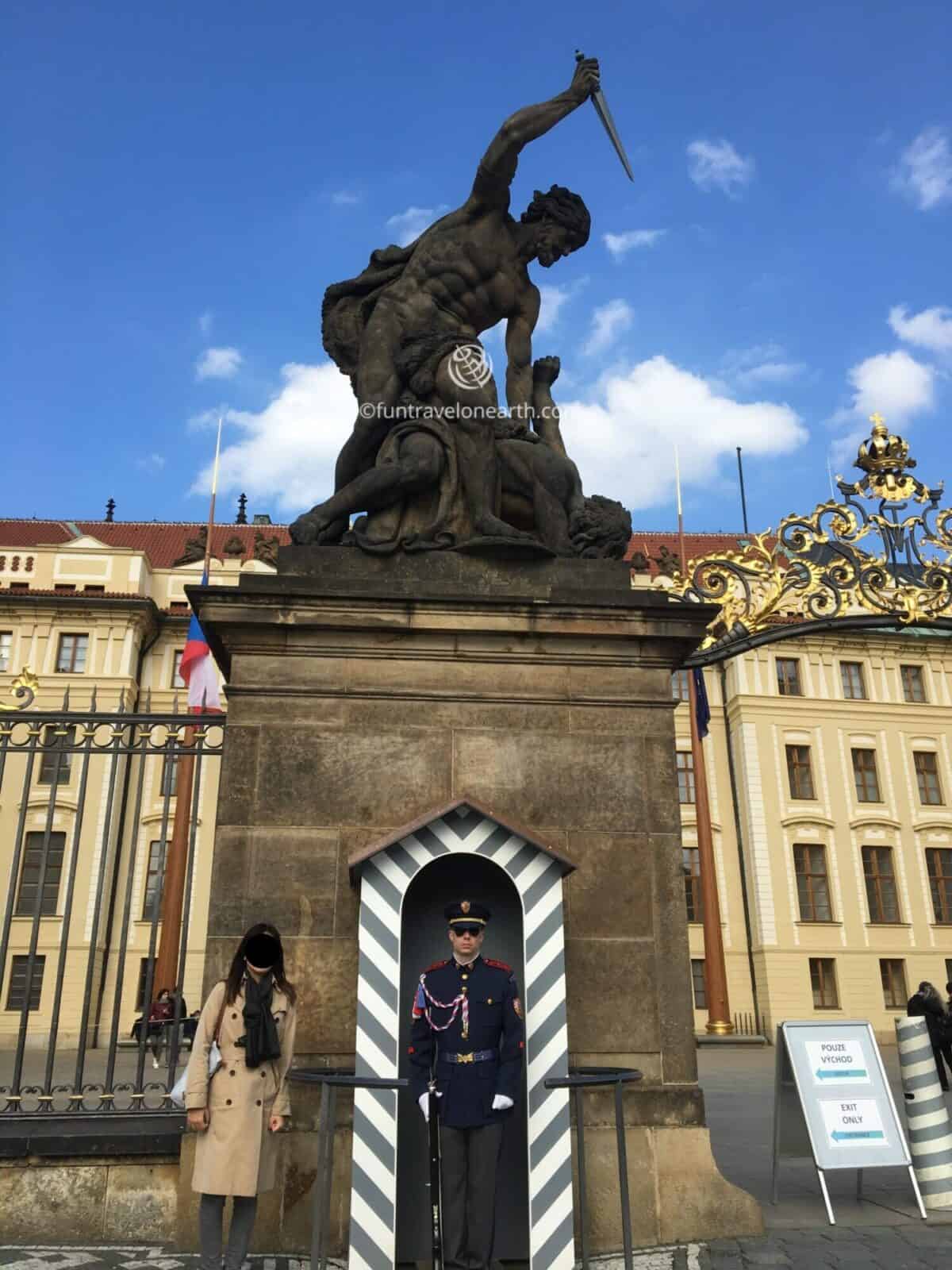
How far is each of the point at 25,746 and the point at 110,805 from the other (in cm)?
78

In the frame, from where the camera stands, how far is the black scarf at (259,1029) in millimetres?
4961

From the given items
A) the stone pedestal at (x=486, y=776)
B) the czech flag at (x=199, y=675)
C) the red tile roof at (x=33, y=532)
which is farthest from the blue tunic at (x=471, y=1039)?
the red tile roof at (x=33, y=532)

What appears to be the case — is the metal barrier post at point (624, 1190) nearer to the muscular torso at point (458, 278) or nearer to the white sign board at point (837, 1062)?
the white sign board at point (837, 1062)

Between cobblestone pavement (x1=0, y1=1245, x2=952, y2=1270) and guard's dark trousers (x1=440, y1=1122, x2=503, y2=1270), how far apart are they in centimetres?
89

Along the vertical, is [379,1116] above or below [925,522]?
below

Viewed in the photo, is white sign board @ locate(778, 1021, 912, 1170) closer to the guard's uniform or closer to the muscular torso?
the guard's uniform

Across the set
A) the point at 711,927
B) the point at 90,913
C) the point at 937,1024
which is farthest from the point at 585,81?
the point at 90,913

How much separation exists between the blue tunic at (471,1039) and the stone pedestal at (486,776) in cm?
85

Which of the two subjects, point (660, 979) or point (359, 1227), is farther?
point (660, 979)

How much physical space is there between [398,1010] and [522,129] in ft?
19.3

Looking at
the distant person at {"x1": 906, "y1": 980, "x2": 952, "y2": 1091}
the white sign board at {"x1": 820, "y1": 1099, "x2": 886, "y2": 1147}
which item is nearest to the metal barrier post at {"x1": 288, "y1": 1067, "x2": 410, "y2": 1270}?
the white sign board at {"x1": 820, "y1": 1099, "x2": 886, "y2": 1147}

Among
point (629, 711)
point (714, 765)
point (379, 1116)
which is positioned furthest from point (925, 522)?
point (714, 765)

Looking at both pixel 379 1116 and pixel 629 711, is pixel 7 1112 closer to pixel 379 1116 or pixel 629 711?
pixel 379 1116

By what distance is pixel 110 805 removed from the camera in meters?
7.05
